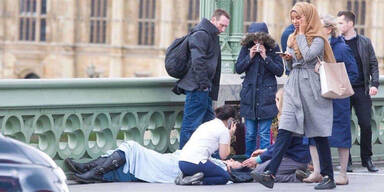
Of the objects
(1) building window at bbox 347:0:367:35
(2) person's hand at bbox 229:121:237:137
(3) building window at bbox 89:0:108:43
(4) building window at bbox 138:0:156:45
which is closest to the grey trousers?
(2) person's hand at bbox 229:121:237:137

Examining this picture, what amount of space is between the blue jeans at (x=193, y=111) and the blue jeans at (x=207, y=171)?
0.86m

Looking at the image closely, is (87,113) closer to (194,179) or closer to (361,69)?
(194,179)

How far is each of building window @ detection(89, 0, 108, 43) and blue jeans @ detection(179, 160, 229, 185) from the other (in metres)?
59.8

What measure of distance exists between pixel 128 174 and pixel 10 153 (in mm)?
6376

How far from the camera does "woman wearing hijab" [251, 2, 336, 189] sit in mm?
15414

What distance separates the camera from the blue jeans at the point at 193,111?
16797 mm

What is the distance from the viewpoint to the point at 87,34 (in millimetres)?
75500

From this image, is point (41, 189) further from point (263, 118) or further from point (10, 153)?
point (263, 118)

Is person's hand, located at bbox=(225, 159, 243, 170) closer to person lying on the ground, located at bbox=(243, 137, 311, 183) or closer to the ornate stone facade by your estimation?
person lying on the ground, located at bbox=(243, 137, 311, 183)

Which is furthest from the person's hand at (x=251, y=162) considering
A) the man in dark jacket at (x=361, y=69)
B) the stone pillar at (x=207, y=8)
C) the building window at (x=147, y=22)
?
the building window at (x=147, y=22)

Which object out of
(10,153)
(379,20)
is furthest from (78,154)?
(379,20)

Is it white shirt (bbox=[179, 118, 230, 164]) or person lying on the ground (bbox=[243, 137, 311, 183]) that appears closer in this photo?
white shirt (bbox=[179, 118, 230, 164])

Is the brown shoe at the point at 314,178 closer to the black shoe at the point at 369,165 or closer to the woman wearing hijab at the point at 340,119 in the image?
the woman wearing hijab at the point at 340,119

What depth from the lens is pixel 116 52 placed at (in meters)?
75.0
